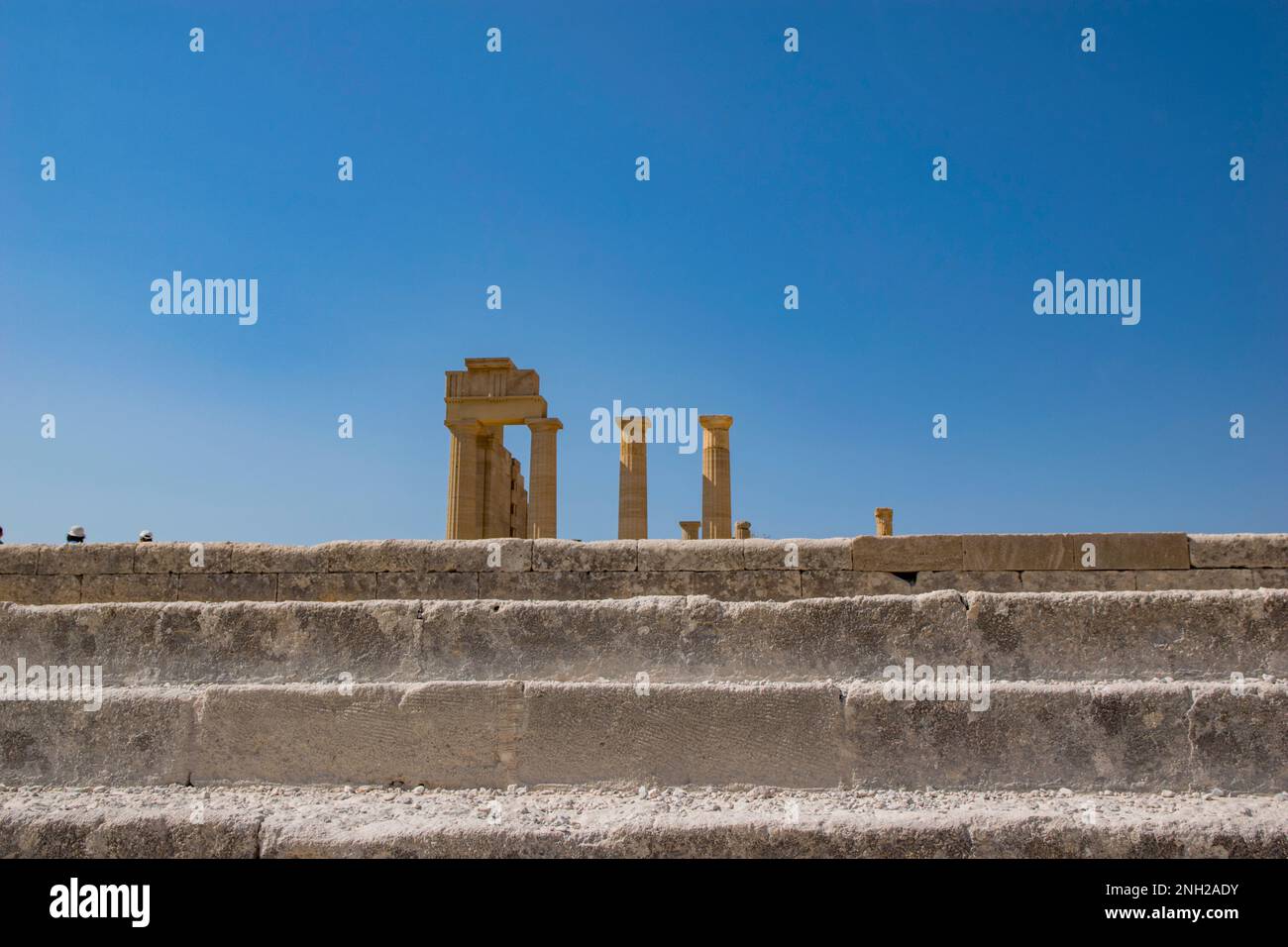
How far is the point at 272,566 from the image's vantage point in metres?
8.02

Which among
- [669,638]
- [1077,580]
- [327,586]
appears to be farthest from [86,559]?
[1077,580]

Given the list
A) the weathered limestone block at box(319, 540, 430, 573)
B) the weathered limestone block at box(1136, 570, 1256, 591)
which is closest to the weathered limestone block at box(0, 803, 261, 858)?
the weathered limestone block at box(319, 540, 430, 573)

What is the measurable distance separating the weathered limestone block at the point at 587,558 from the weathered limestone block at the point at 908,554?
6.25 ft

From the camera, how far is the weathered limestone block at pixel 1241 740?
14.2 ft

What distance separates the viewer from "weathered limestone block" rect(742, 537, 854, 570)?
7445 mm

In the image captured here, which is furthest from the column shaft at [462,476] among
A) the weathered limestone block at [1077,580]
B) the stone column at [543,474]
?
the weathered limestone block at [1077,580]

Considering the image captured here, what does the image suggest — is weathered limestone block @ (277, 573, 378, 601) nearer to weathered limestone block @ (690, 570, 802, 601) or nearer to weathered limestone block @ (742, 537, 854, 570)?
weathered limestone block @ (690, 570, 802, 601)

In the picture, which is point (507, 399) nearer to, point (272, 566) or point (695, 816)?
point (272, 566)

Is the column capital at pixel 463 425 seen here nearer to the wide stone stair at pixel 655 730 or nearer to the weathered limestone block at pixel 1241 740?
the wide stone stair at pixel 655 730

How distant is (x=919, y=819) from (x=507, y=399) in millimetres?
23001

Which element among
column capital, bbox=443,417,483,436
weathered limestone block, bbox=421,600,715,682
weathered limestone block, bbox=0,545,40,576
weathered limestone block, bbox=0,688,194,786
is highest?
column capital, bbox=443,417,483,436

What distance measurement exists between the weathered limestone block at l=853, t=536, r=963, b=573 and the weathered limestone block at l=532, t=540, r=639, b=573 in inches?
75.0

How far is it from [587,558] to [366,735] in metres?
2.87

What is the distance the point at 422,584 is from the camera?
25.6 ft
